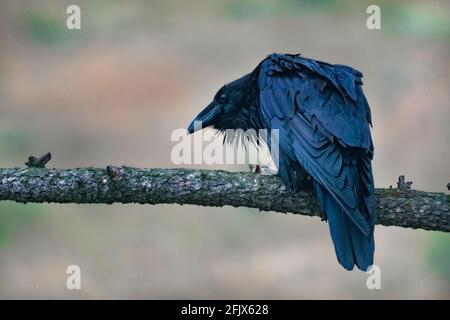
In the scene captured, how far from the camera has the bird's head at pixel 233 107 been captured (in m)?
4.22

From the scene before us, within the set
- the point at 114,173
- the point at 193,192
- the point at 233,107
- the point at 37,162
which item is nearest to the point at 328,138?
the point at 193,192

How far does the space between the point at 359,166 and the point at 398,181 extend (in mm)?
246

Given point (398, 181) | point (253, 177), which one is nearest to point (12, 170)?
point (253, 177)

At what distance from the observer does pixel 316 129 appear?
347 cm

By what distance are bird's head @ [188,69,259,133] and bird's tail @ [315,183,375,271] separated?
104 cm

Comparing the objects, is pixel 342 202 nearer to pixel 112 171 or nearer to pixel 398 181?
pixel 398 181

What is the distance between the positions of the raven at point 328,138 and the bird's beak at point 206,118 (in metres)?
0.32

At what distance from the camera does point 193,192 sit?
3.32m

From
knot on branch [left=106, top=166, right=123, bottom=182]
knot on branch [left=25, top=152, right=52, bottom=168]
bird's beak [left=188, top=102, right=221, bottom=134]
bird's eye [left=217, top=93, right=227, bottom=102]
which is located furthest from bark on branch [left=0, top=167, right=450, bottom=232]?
bird's eye [left=217, top=93, right=227, bottom=102]

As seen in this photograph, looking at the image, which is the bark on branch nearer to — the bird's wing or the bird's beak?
the bird's wing

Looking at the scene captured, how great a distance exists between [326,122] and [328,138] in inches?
3.9

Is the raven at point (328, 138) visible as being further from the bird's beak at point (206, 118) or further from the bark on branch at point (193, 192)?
the bird's beak at point (206, 118)

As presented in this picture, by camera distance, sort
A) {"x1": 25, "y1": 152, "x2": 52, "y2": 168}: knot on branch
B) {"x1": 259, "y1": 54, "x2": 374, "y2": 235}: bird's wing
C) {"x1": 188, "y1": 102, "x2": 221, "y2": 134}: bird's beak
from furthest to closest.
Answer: {"x1": 188, "y1": 102, "x2": 221, "y2": 134}: bird's beak < {"x1": 25, "y1": 152, "x2": 52, "y2": 168}: knot on branch < {"x1": 259, "y1": 54, "x2": 374, "y2": 235}: bird's wing

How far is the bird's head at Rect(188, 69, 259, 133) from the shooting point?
4219 millimetres
